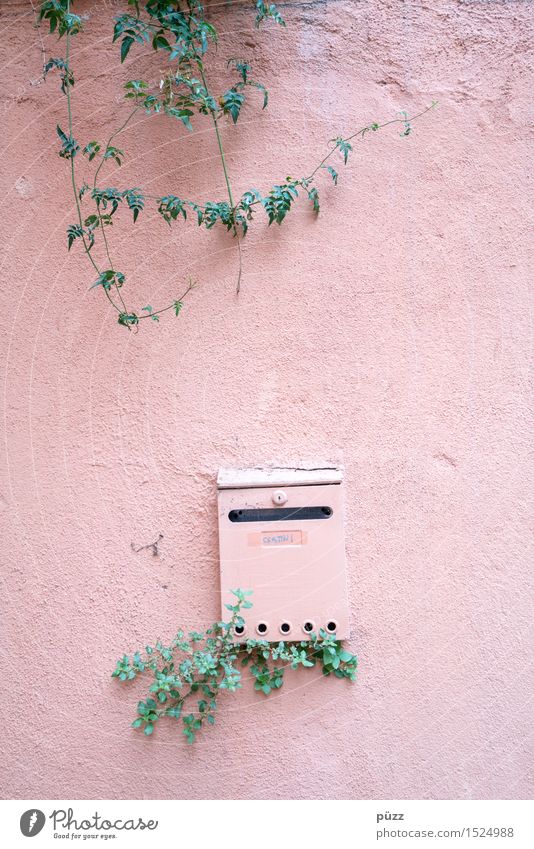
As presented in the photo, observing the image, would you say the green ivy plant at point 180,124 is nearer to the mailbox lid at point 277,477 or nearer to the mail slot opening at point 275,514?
the mailbox lid at point 277,477

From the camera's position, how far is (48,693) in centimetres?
182

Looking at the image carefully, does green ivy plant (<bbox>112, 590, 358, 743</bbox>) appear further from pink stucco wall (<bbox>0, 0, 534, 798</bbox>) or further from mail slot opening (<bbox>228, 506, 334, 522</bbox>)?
mail slot opening (<bbox>228, 506, 334, 522</bbox>)

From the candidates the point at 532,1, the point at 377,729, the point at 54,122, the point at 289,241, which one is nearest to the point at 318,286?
the point at 289,241

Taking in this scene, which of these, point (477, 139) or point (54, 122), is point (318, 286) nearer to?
point (477, 139)

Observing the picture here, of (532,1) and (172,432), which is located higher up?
(532,1)

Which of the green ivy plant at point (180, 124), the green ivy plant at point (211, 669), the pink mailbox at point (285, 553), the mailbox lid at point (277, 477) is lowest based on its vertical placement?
the green ivy plant at point (211, 669)

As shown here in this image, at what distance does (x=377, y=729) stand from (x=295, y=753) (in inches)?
10.2

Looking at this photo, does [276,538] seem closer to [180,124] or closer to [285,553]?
[285,553]

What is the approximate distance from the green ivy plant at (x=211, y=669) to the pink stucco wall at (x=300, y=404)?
1.9 inches

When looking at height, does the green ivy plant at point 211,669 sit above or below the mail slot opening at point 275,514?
below

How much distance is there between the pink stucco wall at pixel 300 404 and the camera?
5.91 feet

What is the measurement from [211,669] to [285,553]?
0.40m

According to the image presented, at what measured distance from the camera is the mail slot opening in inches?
71.6

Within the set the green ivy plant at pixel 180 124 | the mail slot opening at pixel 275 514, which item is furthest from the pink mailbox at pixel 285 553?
the green ivy plant at pixel 180 124
